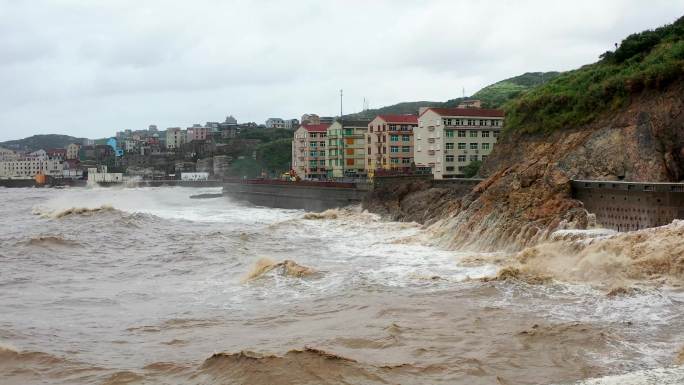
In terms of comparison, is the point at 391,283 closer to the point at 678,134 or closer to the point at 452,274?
the point at 452,274

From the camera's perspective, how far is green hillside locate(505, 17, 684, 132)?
116ft

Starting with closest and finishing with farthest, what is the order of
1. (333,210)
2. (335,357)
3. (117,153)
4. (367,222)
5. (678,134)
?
(335,357) → (678,134) → (367,222) → (333,210) → (117,153)

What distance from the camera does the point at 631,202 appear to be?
2361 cm

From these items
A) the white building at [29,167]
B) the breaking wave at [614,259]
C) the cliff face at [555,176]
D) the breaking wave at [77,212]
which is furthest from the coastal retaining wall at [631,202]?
the white building at [29,167]

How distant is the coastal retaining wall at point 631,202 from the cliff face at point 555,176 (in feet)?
1.75

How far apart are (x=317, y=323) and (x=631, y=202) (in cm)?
1425

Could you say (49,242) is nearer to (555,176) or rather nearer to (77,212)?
(77,212)

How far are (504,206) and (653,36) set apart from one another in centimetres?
2390

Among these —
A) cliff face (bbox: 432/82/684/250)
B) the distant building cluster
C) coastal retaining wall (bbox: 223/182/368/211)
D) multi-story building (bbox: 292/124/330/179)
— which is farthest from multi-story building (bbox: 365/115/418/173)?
cliff face (bbox: 432/82/684/250)

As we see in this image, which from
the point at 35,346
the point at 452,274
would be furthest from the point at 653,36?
the point at 35,346

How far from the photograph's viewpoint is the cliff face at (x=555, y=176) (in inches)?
1033

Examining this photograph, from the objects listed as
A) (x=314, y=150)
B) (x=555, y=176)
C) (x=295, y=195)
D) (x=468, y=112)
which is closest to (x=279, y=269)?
(x=555, y=176)

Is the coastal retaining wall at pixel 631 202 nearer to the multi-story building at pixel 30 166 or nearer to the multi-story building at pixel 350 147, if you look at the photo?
the multi-story building at pixel 350 147

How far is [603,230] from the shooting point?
2366 centimetres
